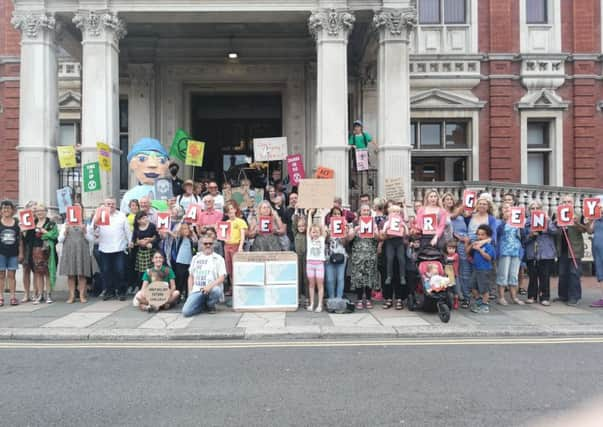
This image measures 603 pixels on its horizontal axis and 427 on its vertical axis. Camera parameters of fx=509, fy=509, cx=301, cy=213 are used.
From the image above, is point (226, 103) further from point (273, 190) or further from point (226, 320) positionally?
point (226, 320)

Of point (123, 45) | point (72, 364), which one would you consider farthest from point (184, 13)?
point (72, 364)

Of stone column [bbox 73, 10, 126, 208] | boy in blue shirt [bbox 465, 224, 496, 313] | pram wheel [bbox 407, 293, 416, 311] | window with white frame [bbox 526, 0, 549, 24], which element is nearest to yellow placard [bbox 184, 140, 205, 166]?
stone column [bbox 73, 10, 126, 208]

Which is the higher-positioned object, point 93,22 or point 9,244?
point 93,22

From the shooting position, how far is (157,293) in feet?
30.2

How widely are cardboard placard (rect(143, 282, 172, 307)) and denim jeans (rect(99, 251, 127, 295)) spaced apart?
53.0 inches

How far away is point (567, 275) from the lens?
1012cm

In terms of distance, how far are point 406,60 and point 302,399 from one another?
33.1 ft

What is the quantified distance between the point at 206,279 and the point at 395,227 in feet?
11.6

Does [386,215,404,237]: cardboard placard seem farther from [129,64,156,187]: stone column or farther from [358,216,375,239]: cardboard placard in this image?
[129,64,156,187]: stone column

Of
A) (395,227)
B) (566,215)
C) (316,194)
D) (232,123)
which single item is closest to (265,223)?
(316,194)

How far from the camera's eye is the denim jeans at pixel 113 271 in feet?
33.4

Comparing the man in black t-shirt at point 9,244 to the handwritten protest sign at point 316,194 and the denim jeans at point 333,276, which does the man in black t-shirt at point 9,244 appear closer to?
the handwritten protest sign at point 316,194

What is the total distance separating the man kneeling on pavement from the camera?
8906 mm

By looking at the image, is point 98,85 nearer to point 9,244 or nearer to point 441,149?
point 9,244
